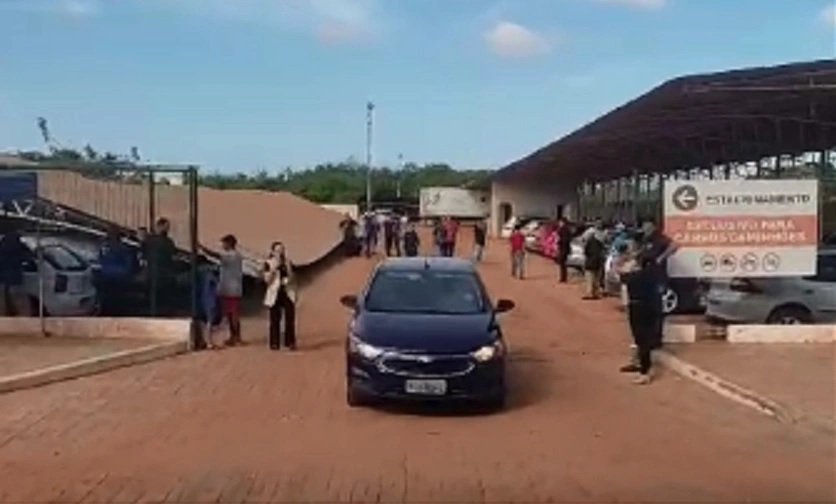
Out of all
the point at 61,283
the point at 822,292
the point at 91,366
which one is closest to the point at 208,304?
the point at 61,283

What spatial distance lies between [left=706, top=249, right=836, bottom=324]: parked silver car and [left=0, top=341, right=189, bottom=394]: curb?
8.50m

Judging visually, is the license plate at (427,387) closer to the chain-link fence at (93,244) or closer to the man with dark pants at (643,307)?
the man with dark pants at (643,307)

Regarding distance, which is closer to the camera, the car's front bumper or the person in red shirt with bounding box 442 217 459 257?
the car's front bumper

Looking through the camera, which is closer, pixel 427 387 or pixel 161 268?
pixel 427 387

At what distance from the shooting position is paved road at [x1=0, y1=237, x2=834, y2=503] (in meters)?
8.36

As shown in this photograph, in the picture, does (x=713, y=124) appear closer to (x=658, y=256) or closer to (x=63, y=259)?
(x=658, y=256)

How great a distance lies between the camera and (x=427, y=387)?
11664 mm

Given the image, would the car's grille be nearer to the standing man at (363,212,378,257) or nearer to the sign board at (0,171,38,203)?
the sign board at (0,171,38,203)

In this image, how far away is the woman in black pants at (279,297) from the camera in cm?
1755

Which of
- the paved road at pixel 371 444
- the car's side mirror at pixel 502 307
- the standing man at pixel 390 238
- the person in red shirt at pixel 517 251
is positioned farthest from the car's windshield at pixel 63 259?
the standing man at pixel 390 238

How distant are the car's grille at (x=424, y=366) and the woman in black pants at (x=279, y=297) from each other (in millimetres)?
6010

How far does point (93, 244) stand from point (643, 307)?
11.1 m

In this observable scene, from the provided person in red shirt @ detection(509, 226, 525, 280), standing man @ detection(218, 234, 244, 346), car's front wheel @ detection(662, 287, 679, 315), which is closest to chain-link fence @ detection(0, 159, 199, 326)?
standing man @ detection(218, 234, 244, 346)

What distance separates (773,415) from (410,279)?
4170 millimetres
